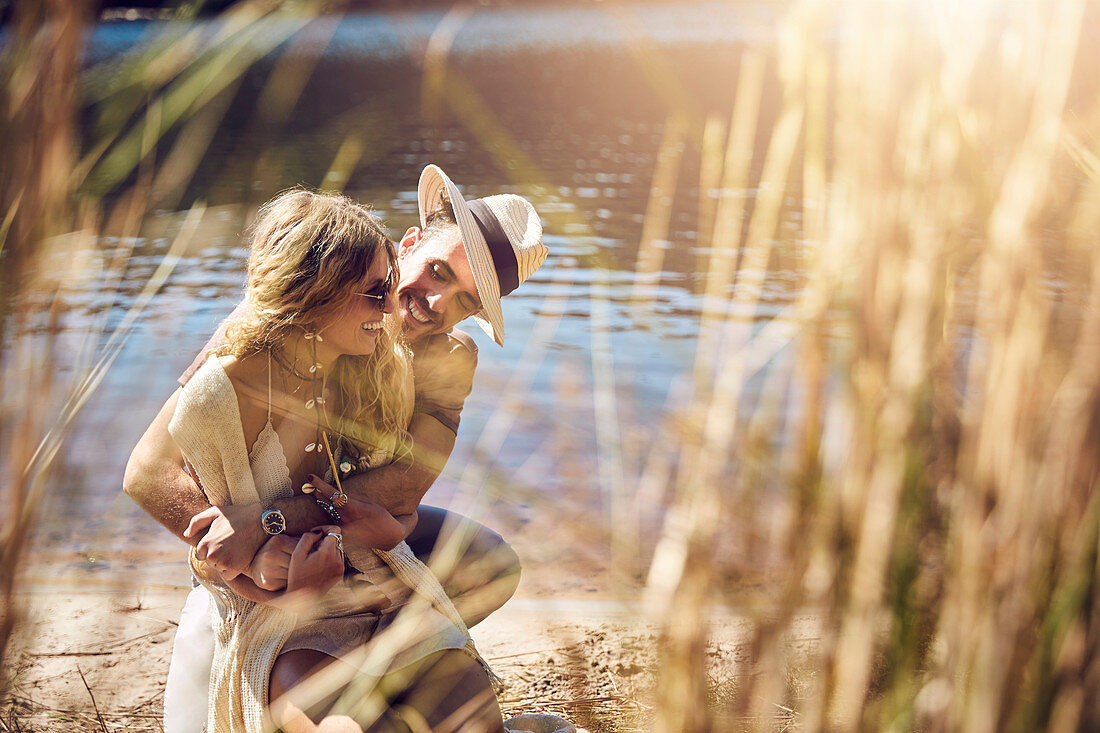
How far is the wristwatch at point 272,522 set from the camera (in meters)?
1.80

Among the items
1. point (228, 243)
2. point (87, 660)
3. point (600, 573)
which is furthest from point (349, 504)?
point (228, 243)

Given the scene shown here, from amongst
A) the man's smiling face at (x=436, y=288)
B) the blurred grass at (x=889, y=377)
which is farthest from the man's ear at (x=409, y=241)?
the blurred grass at (x=889, y=377)

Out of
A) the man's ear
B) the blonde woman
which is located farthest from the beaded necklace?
the man's ear

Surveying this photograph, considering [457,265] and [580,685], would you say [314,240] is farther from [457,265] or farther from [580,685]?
[580,685]

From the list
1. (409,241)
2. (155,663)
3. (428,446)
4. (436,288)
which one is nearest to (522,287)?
(155,663)

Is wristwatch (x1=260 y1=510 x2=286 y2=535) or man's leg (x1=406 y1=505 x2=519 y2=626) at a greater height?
wristwatch (x1=260 y1=510 x2=286 y2=535)

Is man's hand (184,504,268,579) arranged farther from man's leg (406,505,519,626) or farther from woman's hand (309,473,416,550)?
man's leg (406,505,519,626)

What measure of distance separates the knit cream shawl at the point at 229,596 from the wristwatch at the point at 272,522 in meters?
0.07

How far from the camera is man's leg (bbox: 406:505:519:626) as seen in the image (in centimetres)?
229

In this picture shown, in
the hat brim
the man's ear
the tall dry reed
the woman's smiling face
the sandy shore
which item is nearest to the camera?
the tall dry reed

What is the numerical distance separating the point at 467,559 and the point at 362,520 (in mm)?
544

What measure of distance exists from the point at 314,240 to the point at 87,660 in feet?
6.21

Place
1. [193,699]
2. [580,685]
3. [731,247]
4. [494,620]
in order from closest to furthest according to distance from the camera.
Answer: [731,247], [580,685], [193,699], [494,620]

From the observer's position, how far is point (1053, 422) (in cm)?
92
